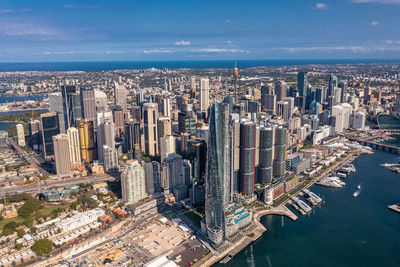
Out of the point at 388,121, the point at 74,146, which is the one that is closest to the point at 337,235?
the point at 74,146

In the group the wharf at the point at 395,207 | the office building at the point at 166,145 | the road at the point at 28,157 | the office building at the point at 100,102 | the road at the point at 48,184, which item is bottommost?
the wharf at the point at 395,207

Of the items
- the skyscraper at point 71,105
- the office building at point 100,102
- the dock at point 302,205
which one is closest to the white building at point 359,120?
the dock at point 302,205

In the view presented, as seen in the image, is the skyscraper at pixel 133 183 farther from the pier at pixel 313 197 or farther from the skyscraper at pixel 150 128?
the pier at pixel 313 197

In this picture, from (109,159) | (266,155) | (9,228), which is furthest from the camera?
(109,159)

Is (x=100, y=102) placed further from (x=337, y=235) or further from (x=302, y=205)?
(x=337, y=235)

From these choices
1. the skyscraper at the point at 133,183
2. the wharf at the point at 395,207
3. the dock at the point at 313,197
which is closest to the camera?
the skyscraper at the point at 133,183

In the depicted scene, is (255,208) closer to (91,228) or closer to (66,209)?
(91,228)

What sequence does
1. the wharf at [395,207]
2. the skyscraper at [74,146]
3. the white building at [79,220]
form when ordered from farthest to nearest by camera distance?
the skyscraper at [74,146] < the wharf at [395,207] < the white building at [79,220]
